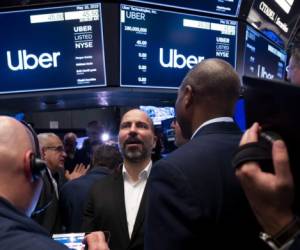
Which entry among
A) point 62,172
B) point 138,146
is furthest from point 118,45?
point 62,172

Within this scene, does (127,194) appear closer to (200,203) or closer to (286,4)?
(200,203)

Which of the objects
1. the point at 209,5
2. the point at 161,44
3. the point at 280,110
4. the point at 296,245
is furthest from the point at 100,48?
the point at 296,245

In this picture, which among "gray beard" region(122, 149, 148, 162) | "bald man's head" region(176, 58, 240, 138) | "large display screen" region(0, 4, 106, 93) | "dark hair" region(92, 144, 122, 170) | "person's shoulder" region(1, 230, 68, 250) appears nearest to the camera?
"person's shoulder" region(1, 230, 68, 250)

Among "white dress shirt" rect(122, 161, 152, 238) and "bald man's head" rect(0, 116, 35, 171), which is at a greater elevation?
"bald man's head" rect(0, 116, 35, 171)

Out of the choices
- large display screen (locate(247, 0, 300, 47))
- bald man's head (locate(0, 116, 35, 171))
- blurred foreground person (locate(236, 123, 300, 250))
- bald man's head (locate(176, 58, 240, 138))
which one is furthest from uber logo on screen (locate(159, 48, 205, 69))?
blurred foreground person (locate(236, 123, 300, 250))

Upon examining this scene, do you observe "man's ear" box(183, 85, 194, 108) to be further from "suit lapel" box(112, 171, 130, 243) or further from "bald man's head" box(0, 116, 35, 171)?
"suit lapel" box(112, 171, 130, 243)

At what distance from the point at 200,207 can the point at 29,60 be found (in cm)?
200

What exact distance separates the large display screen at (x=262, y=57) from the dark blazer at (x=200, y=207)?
2.27 metres

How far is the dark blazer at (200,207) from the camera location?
1.33 m

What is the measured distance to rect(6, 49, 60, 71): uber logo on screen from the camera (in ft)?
9.60

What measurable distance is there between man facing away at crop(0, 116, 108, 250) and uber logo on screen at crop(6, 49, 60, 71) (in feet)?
5.38

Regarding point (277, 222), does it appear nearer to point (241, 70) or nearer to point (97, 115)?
point (241, 70)

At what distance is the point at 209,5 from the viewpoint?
10.7ft

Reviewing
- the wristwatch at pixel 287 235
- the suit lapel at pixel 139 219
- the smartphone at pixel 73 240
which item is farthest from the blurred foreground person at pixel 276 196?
the suit lapel at pixel 139 219
